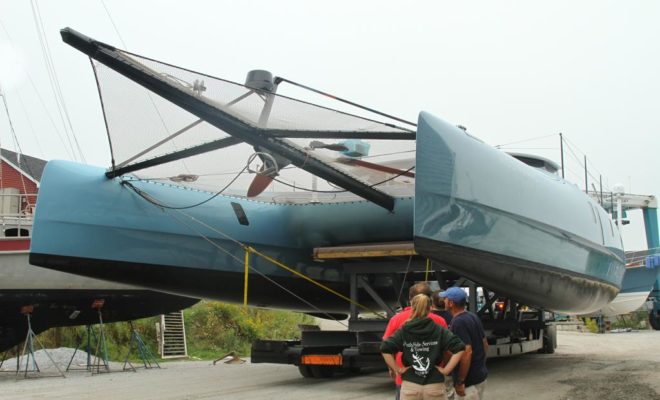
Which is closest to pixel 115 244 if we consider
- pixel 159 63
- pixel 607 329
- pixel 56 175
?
pixel 56 175

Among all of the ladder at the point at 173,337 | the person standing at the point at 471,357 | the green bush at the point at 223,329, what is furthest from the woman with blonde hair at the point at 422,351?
the green bush at the point at 223,329

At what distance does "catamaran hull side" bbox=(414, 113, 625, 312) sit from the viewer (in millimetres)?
5875

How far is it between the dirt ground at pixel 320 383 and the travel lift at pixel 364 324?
0.31 meters

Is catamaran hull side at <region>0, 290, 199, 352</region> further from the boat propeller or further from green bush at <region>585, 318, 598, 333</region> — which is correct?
green bush at <region>585, 318, 598, 333</region>

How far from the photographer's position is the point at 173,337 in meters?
14.9

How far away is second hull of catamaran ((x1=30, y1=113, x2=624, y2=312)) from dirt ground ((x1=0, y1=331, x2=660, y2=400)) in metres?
1.00

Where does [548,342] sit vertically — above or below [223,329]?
above

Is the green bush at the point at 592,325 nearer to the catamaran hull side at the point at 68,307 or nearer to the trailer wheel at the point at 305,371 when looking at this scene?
the catamaran hull side at the point at 68,307

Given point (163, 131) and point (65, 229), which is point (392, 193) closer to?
point (163, 131)

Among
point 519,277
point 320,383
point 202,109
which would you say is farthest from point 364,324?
point 202,109

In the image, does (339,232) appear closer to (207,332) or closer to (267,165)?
(267,165)

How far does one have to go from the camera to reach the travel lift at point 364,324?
24.5ft

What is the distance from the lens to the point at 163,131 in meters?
7.00

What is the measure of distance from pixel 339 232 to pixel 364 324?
4.10 feet
